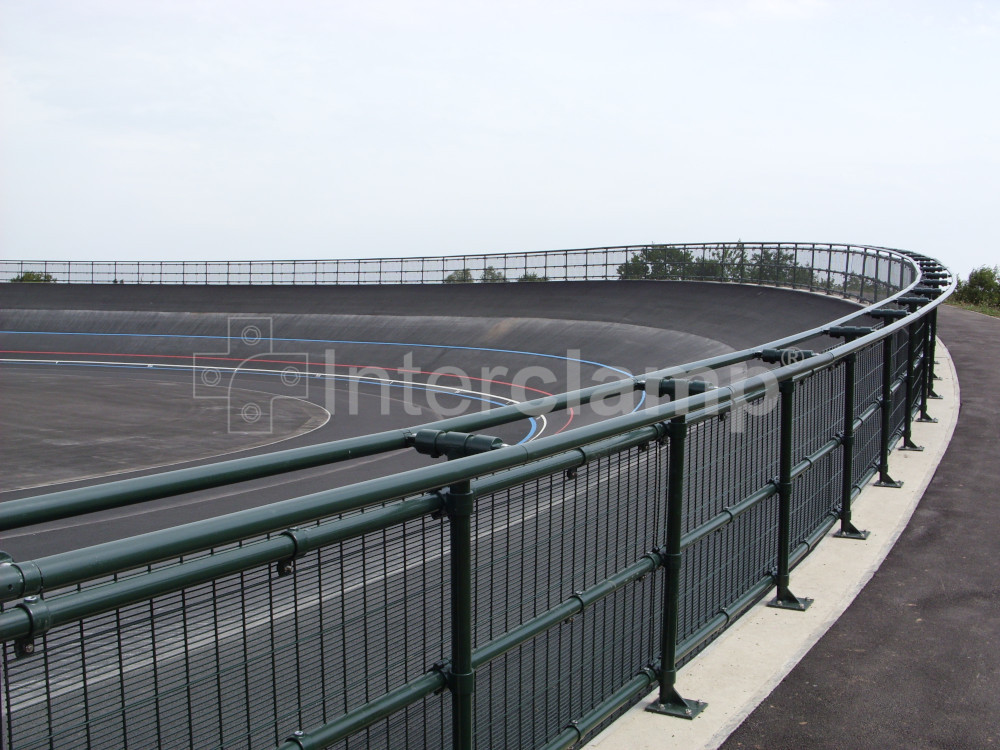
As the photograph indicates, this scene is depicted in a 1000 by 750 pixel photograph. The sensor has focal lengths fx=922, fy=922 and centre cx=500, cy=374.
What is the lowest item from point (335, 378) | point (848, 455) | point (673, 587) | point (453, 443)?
point (335, 378)

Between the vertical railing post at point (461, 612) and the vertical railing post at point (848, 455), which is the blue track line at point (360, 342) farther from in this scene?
the vertical railing post at point (461, 612)

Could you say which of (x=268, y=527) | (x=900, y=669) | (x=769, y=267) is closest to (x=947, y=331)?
(x=769, y=267)

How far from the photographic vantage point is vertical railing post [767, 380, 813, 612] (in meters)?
5.75

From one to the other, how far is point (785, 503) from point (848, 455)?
5.23 feet

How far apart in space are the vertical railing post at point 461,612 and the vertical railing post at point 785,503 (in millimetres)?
3201

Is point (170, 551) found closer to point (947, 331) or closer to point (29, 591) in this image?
point (29, 591)

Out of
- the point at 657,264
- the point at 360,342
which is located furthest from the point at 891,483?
the point at 360,342

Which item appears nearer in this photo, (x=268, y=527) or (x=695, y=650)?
(x=268, y=527)

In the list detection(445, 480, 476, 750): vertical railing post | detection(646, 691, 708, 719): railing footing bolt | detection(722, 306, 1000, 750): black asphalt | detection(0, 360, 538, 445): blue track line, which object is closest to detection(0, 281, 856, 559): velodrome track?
detection(0, 360, 538, 445): blue track line

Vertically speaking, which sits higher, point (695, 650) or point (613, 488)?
point (613, 488)

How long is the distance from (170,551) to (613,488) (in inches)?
116

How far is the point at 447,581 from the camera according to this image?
4422 millimetres

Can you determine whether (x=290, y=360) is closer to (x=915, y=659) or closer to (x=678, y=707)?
(x=915, y=659)

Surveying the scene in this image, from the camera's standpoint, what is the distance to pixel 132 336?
2062 inches
